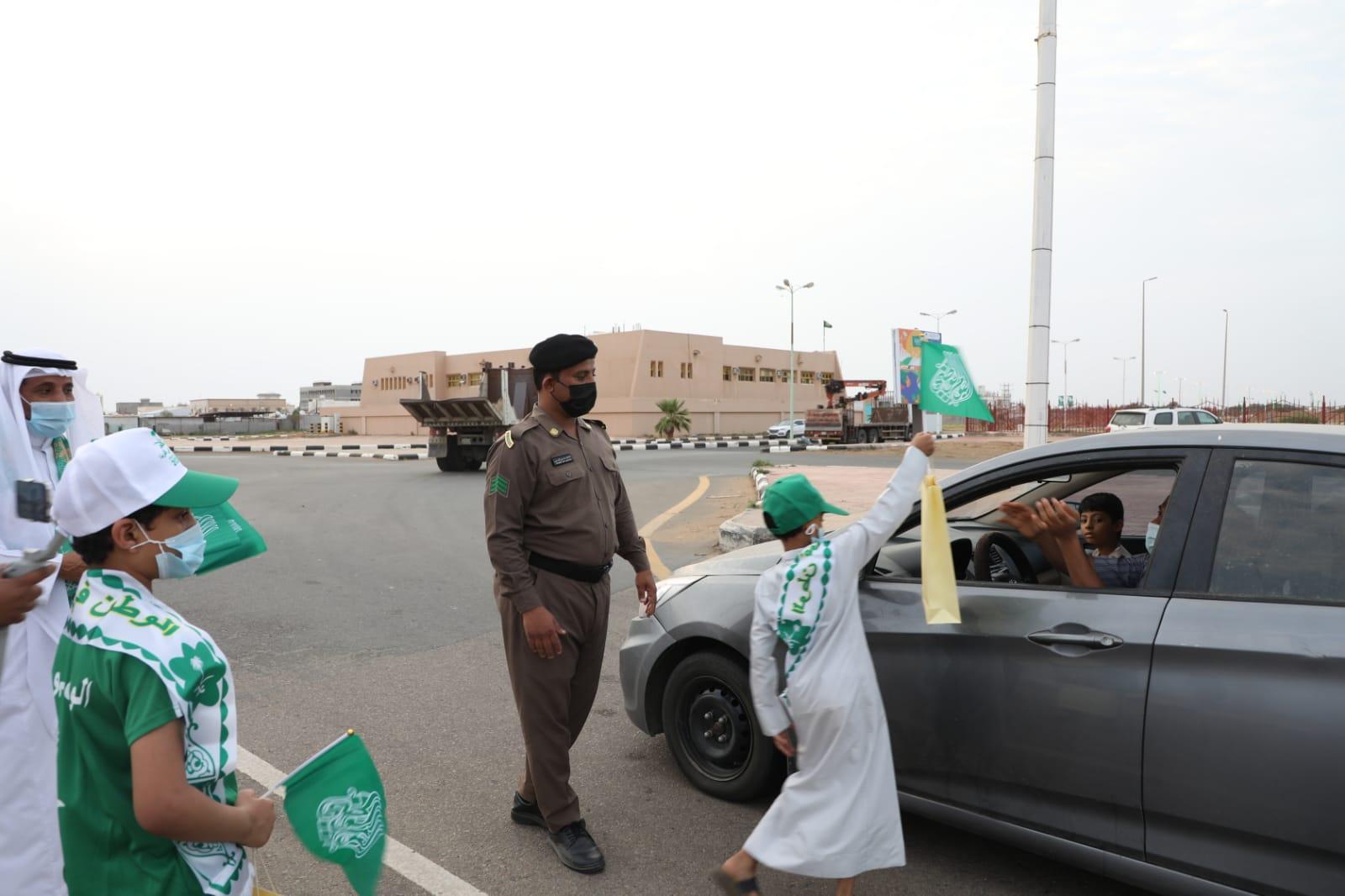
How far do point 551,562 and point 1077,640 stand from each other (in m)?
1.79

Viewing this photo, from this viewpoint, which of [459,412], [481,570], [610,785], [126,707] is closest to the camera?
[126,707]

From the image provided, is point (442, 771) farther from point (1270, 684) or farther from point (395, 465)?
point (395, 465)

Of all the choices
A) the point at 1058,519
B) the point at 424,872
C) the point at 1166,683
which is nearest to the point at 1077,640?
the point at 1166,683

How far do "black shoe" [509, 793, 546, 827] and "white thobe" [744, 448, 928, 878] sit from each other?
1.10m

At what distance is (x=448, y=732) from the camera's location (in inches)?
175

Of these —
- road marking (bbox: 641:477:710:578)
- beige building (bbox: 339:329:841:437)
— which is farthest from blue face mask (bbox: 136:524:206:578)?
beige building (bbox: 339:329:841:437)

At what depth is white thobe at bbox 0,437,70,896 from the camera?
2258mm

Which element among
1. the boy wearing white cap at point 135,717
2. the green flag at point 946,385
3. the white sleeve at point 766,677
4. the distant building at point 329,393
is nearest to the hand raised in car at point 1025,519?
the green flag at point 946,385

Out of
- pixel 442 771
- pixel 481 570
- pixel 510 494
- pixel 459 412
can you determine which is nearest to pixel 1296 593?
pixel 510 494

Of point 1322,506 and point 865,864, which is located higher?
point 1322,506

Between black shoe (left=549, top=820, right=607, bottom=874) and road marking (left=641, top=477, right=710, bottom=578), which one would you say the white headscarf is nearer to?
black shoe (left=549, top=820, right=607, bottom=874)

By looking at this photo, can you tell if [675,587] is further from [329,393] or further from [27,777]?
[329,393]

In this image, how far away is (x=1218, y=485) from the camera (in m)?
2.67

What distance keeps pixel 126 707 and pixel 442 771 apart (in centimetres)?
269
